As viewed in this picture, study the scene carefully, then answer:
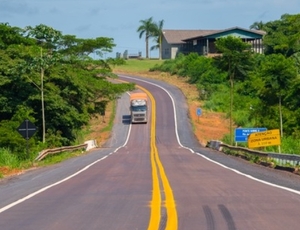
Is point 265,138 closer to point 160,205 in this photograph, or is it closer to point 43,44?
point 160,205

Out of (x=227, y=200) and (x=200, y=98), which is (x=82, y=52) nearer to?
(x=200, y=98)

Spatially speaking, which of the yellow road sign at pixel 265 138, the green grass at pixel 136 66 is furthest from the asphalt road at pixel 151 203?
the green grass at pixel 136 66

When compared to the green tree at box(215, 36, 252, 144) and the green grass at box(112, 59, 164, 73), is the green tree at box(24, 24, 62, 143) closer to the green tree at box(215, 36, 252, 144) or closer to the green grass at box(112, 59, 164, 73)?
the green tree at box(215, 36, 252, 144)

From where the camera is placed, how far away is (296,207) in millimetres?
12609

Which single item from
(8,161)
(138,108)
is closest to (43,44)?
(138,108)

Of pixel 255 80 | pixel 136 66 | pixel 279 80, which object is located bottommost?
pixel 279 80

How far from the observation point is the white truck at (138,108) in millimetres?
78625

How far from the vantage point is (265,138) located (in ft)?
111

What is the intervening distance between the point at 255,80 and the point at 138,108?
1500 cm

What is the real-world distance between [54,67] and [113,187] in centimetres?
4127

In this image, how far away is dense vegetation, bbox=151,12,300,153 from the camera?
57719 mm

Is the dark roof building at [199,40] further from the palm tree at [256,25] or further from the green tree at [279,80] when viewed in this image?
the green tree at [279,80]

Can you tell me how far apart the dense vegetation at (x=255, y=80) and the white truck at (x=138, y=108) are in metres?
9.83

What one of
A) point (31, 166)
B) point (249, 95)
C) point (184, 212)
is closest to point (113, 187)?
point (184, 212)
